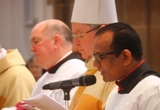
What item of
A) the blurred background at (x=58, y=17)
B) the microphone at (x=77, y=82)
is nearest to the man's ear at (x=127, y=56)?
the microphone at (x=77, y=82)

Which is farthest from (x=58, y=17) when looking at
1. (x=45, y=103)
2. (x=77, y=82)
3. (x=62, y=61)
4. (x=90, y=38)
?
(x=77, y=82)

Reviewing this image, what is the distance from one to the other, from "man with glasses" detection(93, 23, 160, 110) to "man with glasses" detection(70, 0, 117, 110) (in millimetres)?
482

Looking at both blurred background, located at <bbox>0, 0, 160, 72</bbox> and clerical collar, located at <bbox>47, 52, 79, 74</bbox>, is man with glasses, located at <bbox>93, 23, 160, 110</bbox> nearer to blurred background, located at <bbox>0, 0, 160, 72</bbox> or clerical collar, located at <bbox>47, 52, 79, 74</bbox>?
clerical collar, located at <bbox>47, 52, 79, 74</bbox>

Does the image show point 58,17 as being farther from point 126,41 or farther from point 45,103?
point 126,41

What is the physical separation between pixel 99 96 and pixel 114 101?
45 centimetres

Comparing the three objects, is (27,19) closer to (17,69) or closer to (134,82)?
(17,69)

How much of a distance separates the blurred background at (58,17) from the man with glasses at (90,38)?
2.05 metres

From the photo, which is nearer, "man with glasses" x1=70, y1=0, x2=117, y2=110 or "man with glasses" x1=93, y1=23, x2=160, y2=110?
"man with glasses" x1=93, y1=23, x2=160, y2=110

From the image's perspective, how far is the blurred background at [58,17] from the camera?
21.1 ft

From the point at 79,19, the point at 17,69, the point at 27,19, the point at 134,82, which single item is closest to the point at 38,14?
the point at 27,19

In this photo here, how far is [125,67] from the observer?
326 cm

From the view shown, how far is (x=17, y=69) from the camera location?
5.33m

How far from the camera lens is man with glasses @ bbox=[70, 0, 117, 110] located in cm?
384

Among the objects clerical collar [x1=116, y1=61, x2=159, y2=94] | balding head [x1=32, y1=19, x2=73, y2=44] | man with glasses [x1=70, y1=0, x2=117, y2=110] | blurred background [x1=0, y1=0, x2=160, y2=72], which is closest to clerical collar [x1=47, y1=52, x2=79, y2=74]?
balding head [x1=32, y1=19, x2=73, y2=44]
